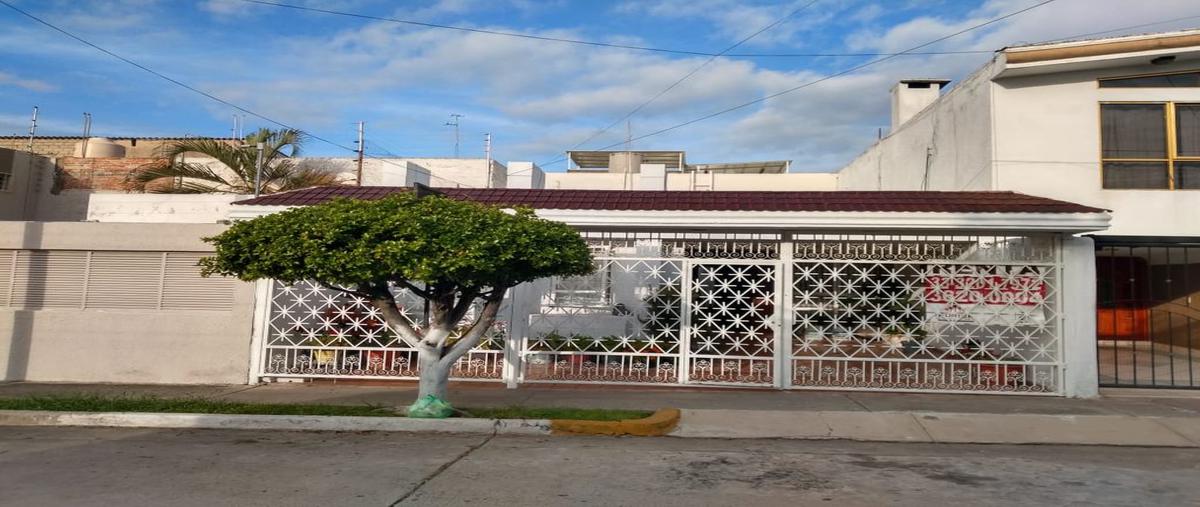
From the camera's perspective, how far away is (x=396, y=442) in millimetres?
7832

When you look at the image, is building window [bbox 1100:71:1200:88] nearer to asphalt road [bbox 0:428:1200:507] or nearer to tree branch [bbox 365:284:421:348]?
asphalt road [bbox 0:428:1200:507]

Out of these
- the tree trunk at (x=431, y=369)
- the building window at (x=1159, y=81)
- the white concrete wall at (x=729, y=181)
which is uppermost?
the white concrete wall at (x=729, y=181)

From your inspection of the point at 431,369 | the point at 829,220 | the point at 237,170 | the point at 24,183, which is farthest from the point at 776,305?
the point at 24,183

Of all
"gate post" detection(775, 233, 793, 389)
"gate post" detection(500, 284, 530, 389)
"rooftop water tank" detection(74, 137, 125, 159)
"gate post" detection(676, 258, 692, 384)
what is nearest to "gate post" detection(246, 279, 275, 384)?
"gate post" detection(500, 284, 530, 389)

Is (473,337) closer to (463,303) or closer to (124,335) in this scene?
(463,303)

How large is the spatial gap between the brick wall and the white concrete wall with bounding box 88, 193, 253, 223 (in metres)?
4.15

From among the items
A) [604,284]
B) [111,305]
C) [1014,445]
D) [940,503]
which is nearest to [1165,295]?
[1014,445]

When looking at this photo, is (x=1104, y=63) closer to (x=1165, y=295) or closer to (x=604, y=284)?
(x=1165, y=295)

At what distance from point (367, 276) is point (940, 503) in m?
5.16

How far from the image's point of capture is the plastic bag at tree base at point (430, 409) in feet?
28.1

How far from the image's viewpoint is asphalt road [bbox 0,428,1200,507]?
569 centimetres

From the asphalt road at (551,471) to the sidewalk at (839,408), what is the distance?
16.7 inches

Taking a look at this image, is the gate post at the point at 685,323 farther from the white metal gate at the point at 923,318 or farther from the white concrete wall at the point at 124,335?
the white concrete wall at the point at 124,335

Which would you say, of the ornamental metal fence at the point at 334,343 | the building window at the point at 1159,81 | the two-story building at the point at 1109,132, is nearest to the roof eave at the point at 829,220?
the ornamental metal fence at the point at 334,343
